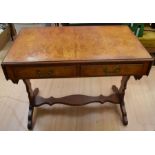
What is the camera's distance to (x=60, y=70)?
1.10m

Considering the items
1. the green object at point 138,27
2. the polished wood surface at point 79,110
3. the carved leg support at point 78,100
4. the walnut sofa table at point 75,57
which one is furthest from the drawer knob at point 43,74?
the green object at point 138,27

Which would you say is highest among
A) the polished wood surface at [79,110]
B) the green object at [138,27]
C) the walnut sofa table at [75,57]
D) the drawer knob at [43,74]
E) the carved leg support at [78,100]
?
the walnut sofa table at [75,57]

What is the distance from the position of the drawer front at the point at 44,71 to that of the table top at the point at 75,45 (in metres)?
A: 0.05

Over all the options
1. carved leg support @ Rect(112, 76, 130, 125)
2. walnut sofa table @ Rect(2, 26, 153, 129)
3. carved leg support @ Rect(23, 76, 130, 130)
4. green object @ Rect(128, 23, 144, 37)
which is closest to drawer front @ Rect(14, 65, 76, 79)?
walnut sofa table @ Rect(2, 26, 153, 129)

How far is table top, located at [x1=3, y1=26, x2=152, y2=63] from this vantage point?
1.07 m

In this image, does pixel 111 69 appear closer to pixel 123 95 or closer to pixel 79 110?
pixel 123 95

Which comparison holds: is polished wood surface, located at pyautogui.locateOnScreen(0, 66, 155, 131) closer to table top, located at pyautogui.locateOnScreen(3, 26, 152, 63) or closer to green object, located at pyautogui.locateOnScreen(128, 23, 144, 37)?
green object, located at pyautogui.locateOnScreen(128, 23, 144, 37)

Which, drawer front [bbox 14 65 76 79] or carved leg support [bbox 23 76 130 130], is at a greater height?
drawer front [bbox 14 65 76 79]

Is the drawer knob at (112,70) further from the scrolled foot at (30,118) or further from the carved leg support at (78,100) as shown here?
the scrolled foot at (30,118)

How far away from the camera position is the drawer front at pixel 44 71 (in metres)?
1.08

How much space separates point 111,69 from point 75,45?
1.00ft

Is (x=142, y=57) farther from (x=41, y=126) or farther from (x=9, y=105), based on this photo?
(x=9, y=105)

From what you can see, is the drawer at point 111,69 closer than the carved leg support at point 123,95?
Yes

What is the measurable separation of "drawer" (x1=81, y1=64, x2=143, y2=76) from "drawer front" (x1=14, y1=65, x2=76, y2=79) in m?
0.08
